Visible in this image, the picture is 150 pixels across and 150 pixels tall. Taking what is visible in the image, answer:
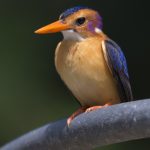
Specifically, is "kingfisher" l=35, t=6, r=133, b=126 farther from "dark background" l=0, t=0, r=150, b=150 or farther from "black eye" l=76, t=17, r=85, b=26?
"dark background" l=0, t=0, r=150, b=150

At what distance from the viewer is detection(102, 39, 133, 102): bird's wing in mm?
2828

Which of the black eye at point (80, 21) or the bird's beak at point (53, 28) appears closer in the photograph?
the bird's beak at point (53, 28)

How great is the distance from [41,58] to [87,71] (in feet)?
7.62

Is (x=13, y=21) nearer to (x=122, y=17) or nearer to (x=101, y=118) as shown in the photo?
(x=122, y=17)

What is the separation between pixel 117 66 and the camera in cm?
286

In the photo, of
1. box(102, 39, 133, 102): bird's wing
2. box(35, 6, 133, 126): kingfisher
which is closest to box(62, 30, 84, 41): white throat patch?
box(35, 6, 133, 126): kingfisher

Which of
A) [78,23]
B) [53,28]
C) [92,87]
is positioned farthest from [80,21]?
[92,87]

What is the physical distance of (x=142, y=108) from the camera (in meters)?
1.92

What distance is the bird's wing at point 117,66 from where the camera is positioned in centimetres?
283

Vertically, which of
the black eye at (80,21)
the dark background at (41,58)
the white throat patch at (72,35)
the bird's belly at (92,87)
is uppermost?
the black eye at (80,21)

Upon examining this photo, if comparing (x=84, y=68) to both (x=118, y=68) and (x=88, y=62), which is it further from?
(x=118, y=68)

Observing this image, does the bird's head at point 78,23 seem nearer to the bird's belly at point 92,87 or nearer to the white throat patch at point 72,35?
the white throat patch at point 72,35

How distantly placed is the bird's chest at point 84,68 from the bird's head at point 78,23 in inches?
2.0

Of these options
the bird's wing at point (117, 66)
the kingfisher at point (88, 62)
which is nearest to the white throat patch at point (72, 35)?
the kingfisher at point (88, 62)
